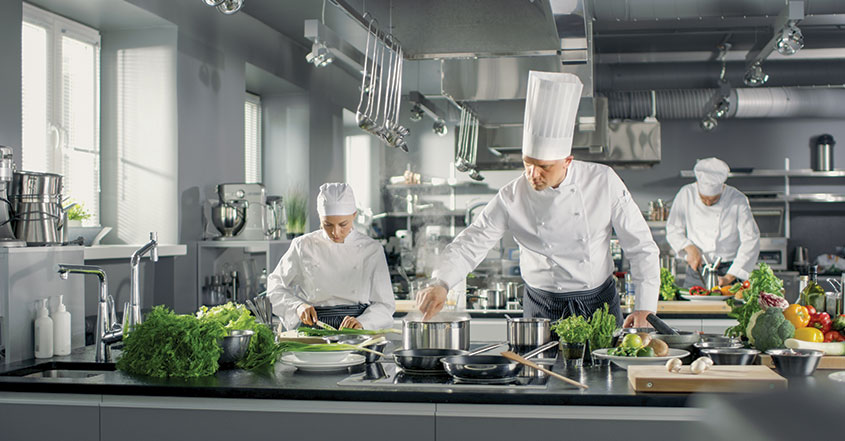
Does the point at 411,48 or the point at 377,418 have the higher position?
the point at 411,48

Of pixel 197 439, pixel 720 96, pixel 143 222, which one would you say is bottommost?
pixel 197 439

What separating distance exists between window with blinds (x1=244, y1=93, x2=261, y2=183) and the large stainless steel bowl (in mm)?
1710

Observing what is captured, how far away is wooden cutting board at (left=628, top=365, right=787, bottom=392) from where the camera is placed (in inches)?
79.7

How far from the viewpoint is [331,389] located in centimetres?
217

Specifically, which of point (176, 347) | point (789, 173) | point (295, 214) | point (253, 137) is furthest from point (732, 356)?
point (789, 173)

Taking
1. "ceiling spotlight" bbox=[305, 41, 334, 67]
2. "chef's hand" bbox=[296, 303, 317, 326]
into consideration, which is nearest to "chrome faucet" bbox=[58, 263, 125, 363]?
"chef's hand" bbox=[296, 303, 317, 326]

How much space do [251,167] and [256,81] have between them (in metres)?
0.81

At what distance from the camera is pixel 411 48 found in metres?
3.52

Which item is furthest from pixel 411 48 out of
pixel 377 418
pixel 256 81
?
pixel 256 81

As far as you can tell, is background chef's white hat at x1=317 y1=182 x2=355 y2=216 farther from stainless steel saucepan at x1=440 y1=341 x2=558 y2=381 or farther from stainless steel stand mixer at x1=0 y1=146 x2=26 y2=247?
stainless steel saucepan at x1=440 y1=341 x2=558 y2=381

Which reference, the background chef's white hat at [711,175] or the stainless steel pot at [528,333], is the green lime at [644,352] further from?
the background chef's white hat at [711,175]

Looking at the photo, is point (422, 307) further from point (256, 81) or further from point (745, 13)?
point (256, 81)

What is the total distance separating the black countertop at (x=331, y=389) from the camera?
206 centimetres

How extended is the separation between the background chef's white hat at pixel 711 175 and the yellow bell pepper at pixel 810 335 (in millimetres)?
4031
